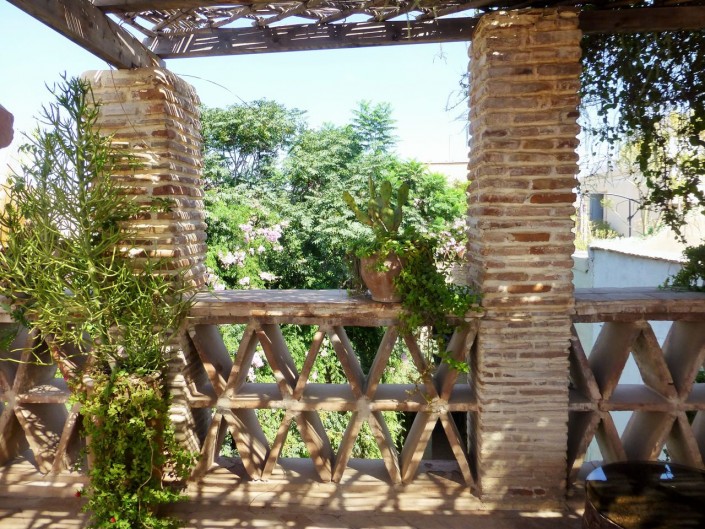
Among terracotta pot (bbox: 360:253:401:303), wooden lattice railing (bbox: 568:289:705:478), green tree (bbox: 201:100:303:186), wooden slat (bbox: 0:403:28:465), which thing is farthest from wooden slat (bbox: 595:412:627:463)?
green tree (bbox: 201:100:303:186)

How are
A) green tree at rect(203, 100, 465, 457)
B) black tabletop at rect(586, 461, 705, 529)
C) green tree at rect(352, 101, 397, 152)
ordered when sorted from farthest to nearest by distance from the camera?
1. green tree at rect(352, 101, 397, 152)
2. green tree at rect(203, 100, 465, 457)
3. black tabletop at rect(586, 461, 705, 529)

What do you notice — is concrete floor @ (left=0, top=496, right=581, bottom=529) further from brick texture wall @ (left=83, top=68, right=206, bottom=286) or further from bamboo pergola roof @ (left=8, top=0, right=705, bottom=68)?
bamboo pergola roof @ (left=8, top=0, right=705, bottom=68)

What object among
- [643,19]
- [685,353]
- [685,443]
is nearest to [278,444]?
[685,443]

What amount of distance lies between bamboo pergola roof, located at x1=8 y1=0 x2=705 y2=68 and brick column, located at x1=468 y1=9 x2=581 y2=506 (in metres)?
0.30

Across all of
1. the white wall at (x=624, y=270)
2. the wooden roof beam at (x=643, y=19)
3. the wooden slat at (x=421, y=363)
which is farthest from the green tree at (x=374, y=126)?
the wooden slat at (x=421, y=363)

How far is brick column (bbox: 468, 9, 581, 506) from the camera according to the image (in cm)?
259

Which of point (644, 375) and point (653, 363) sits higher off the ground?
point (653, 363)

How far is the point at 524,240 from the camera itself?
2.67m

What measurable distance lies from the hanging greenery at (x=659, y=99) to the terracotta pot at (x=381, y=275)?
6.36ft

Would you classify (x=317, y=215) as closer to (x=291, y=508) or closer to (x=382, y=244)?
(x=382, y=244)

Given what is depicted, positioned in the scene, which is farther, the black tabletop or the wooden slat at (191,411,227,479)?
the wooden slat at (191,411,227,479)

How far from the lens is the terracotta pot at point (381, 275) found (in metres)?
2.71

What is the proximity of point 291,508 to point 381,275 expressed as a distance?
4.98 ft

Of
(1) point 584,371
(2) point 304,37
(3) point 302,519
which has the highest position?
(2) point 304,37
